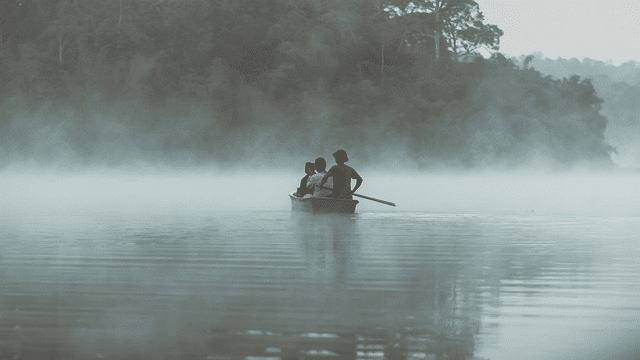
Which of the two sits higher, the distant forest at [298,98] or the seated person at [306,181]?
the distant forest at [298,98]

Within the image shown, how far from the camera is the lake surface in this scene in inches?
165

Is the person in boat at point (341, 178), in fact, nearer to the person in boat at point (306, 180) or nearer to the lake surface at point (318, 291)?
the person in boat at point (306, 180)

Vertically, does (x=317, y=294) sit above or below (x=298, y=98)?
below

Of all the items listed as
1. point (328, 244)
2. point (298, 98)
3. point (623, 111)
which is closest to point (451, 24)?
point (298, 98)

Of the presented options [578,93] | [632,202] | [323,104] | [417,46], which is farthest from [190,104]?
[632,202]

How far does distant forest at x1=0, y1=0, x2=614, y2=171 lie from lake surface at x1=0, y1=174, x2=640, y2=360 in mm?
32403

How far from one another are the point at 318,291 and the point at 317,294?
0.45 ft

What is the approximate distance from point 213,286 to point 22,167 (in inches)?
1645

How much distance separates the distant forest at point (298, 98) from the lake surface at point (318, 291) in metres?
32.4

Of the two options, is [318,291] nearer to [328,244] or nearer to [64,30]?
[328,244]

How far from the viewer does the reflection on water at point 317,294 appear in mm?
4168

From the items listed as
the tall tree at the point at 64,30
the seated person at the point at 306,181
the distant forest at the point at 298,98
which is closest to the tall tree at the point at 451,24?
the distant forest at the point at 298,98

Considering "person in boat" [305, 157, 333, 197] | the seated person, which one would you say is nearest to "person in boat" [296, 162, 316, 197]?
the seated person

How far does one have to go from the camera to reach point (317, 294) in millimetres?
5711
